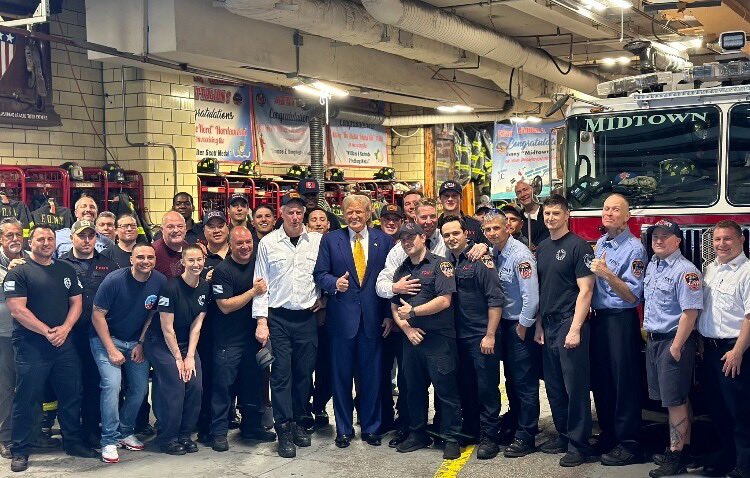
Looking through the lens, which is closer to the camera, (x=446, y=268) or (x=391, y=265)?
(x=446, y=268)

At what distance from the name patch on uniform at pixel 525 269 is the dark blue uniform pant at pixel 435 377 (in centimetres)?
80

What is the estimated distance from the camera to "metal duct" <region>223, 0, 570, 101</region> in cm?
1127

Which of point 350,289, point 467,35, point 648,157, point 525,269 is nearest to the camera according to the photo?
point 525,269

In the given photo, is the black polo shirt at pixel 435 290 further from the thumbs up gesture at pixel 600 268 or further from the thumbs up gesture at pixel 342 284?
the thumbs up gesture at pixel 600 268

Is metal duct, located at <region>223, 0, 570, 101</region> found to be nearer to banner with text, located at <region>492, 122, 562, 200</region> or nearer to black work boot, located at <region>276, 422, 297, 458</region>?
banner with text, located at <region>492, 122, 562, 200</region>

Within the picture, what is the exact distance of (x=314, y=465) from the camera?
24.8 ft

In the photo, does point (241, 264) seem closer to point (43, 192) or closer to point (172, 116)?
point (43, 192)

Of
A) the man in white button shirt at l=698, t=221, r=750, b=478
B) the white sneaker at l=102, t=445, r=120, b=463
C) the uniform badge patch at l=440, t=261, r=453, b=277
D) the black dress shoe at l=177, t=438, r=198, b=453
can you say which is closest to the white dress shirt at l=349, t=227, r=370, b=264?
the uniform badge patch at l=440, t=261, r=453, b=277

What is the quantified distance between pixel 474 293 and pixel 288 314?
1.65 meters

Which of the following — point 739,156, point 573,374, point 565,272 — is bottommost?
point 573,374

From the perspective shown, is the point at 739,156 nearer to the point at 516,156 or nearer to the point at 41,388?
the point at 41,388

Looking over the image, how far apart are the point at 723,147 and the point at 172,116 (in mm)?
8786

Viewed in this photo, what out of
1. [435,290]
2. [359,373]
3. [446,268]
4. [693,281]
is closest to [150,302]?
[359,373]

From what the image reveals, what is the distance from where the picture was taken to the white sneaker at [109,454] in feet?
25.3
